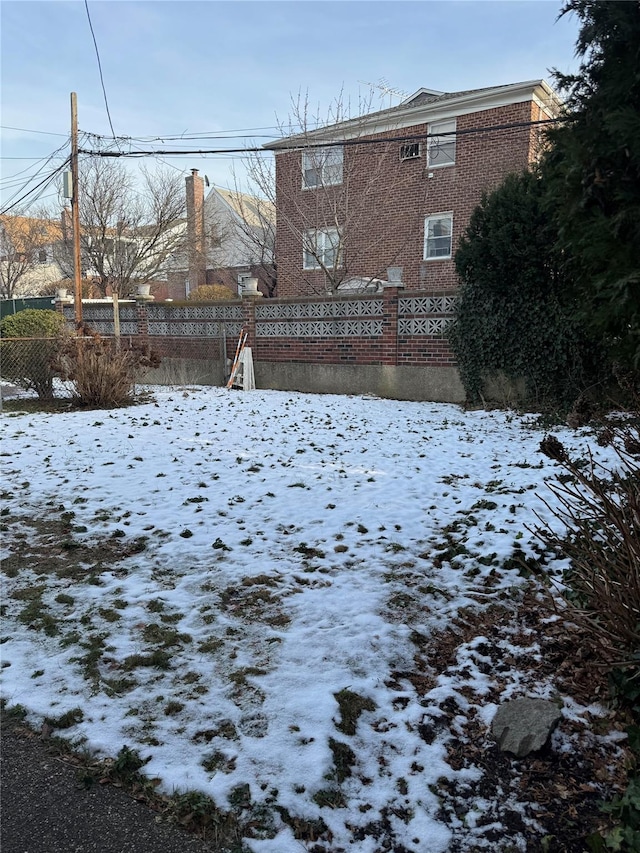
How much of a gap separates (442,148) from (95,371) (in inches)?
450

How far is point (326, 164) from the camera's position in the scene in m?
16.8

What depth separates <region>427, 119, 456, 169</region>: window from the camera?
52.6 ft

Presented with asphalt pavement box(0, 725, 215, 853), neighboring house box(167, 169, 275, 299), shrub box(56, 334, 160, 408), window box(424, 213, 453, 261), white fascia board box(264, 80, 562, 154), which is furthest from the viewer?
neighboring house box(167, 169, 275, 299)

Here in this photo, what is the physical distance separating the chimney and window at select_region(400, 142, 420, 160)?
1338cm

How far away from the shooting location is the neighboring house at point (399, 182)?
1546 cm

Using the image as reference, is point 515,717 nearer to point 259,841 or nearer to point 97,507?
point 259,841

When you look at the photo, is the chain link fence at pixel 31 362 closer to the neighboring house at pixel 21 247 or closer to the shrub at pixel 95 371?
the shrub at pixel 95 371

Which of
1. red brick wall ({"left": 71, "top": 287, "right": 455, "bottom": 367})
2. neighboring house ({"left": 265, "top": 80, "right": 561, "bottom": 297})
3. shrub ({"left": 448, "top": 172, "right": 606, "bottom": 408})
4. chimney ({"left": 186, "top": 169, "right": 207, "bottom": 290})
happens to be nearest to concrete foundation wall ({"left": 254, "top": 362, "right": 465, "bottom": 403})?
red brick wall ({"left": 71, "top": 287, "right": 455, "bottom": 367})

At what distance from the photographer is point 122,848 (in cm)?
182

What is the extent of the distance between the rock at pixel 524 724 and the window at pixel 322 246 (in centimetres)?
1436

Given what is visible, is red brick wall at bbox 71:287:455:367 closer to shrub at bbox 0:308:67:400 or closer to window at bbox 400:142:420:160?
shrub at bbox 0:308:67:400

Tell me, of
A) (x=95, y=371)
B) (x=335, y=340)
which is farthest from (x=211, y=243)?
(x=95, y=371)

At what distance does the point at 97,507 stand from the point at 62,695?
98.2 inches

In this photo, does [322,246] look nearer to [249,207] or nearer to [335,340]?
[335,340]
